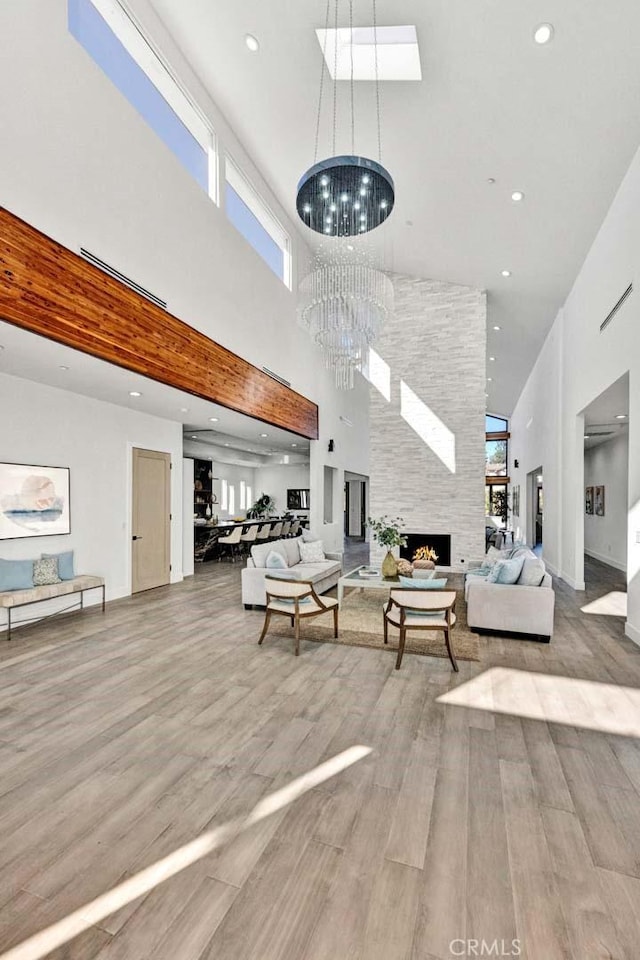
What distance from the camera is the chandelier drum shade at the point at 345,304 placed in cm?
569

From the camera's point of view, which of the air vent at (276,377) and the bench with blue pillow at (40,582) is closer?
the bench with blue pillow at (40,582)

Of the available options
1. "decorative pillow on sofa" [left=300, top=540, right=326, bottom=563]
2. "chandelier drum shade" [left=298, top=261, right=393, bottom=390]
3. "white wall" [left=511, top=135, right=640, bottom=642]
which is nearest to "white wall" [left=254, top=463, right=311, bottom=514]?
"white wall" [left=511, top=135, right=640, bottom=642]

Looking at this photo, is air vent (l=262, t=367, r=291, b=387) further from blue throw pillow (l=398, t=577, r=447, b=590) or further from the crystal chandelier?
blue throw pillow (l=398, t=577, r=447, b=590)

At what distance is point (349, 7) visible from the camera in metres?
4.09

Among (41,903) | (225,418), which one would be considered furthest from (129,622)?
(41,903)

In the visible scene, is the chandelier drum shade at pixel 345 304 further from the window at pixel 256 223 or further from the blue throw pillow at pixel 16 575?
the blue throw pillow at pixel 16 575

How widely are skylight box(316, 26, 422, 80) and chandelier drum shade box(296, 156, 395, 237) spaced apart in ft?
4.69

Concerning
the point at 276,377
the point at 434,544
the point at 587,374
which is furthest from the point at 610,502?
the point at 276,377

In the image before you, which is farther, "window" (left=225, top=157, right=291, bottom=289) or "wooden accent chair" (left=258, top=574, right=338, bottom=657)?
"window" (left=225, top=157, right=291, bottom=289)

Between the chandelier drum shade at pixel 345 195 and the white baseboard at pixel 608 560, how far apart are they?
28.8 feet

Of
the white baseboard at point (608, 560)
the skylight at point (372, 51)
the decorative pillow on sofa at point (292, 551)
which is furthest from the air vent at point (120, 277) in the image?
the white baseboard at point (608, 560)

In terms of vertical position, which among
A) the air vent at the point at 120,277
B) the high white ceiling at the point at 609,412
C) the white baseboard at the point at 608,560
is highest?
the air vent at the point at 120,277

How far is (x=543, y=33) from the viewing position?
12.4 ft

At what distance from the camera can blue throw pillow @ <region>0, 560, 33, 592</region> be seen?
504cm
